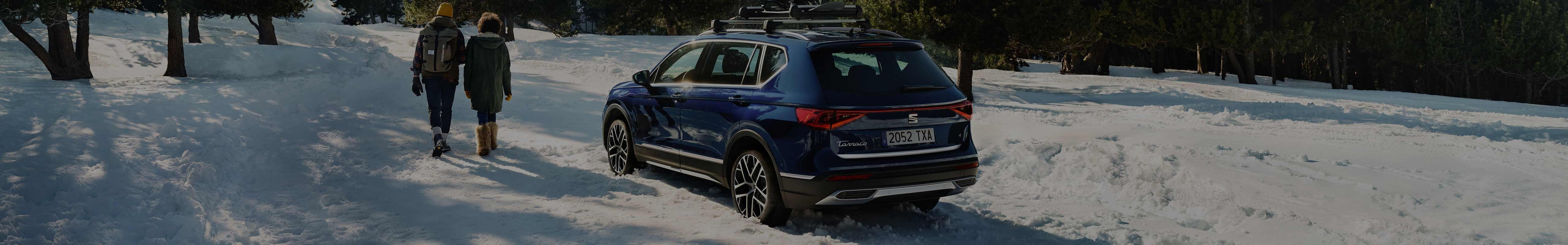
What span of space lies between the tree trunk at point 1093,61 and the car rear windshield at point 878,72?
101ft

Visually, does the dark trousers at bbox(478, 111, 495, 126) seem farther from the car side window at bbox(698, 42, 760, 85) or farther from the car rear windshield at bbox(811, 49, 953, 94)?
the car rear windshield at bbox(811, 49, 953, 94)

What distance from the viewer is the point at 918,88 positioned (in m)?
5.59

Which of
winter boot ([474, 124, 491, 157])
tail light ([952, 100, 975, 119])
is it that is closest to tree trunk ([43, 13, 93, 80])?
winter boot ([474, 124, 491, 157])

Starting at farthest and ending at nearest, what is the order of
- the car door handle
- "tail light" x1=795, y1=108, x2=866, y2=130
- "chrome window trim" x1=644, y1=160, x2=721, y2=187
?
"chrome window trim" x1=644, y1=160, x2=721, y2=187
the car door handle
"tail light" x1=795, y1=108, x2=866, y2=130

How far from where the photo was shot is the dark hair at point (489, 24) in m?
8.80

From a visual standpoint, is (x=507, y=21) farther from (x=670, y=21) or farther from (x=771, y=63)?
(x=771, y=63)

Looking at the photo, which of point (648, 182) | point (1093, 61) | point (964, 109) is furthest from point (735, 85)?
point (1093, 61)

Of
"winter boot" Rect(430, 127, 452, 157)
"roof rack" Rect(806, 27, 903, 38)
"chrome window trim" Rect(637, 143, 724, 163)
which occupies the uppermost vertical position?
"roof rack" Rect(806, 27, 903, 38)

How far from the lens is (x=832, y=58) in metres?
5.67

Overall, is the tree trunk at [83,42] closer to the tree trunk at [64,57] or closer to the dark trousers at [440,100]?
the tree trunk at [64,57]

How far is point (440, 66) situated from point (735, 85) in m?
3.84

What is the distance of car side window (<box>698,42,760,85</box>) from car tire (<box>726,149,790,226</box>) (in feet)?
1.66

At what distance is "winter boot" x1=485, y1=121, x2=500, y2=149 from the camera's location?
9.02 m

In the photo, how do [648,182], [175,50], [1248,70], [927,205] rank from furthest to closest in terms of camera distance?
1. [1248,70]
2. [175,50]
3. [648,182]
4. [927,205]
